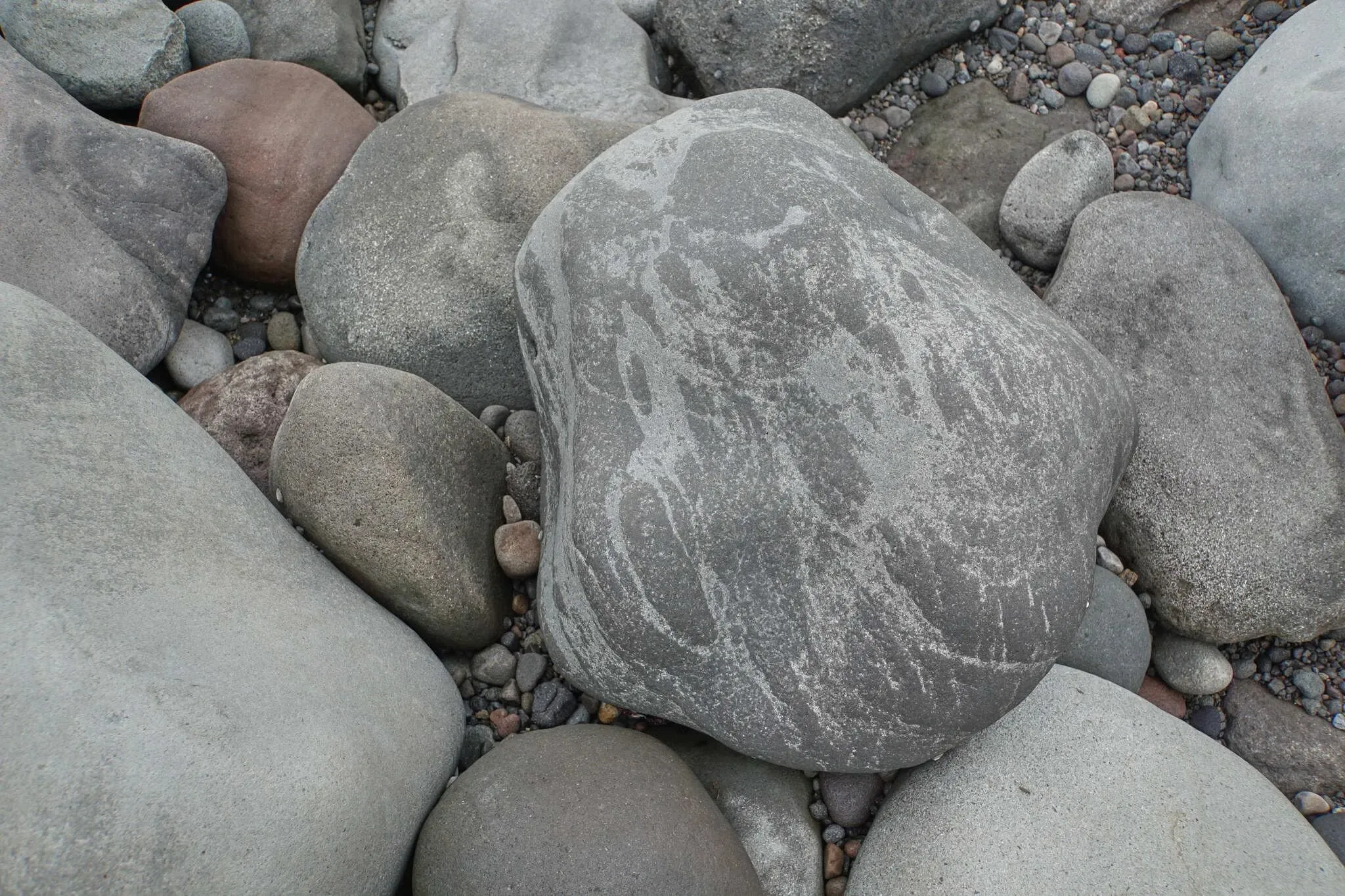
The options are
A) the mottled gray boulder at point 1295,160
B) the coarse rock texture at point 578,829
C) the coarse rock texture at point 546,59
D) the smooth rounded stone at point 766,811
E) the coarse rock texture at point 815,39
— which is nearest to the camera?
the coarse rock texture at point 578,829

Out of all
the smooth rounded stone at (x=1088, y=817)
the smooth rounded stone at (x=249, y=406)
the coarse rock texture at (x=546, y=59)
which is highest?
the coarse rock texture at (x=546, y=59)

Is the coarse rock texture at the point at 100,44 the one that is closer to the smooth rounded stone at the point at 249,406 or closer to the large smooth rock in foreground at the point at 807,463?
the smooth rounded stone at the point at 249,406

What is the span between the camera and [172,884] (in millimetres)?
1283

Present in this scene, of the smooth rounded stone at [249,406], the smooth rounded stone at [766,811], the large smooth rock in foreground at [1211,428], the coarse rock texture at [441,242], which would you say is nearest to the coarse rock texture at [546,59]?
the coarse rock texture at [441,242]

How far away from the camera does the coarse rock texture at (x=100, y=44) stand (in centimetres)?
230

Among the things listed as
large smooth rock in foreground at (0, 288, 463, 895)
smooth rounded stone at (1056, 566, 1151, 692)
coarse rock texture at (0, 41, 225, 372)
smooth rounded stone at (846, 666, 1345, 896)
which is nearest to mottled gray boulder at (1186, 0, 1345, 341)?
smooth rounded stone at (1056, 566, 1151, 692)

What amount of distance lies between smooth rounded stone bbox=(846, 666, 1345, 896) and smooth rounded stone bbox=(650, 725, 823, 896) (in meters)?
0.11

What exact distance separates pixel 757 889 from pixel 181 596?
46.0 inches

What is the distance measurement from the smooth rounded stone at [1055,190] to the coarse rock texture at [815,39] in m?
0.54

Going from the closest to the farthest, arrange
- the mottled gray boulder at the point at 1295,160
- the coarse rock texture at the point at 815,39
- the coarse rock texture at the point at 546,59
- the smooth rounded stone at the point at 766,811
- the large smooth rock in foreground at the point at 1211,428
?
the smooth rounded stone at the point at 766,811
the large smooth rock in foreground at the point at 1211,428
the mottled gray boulder at the point at 1295,160
the coarse rock texture at the point at 815,39
the coarse rock texture at the point at 546,59

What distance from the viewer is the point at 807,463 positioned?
1614 mm

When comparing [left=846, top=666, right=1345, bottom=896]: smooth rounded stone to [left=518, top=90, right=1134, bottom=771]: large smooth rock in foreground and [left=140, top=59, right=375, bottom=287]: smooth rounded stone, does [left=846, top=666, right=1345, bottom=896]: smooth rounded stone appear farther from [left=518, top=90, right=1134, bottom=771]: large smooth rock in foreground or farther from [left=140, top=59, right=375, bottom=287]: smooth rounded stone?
[left=140, top=59, right=375, bottom=287]: smooth rounded stone

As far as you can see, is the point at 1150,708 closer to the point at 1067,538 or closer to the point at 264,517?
the point at 1067,538

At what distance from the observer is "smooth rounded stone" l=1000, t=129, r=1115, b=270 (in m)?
2.38
